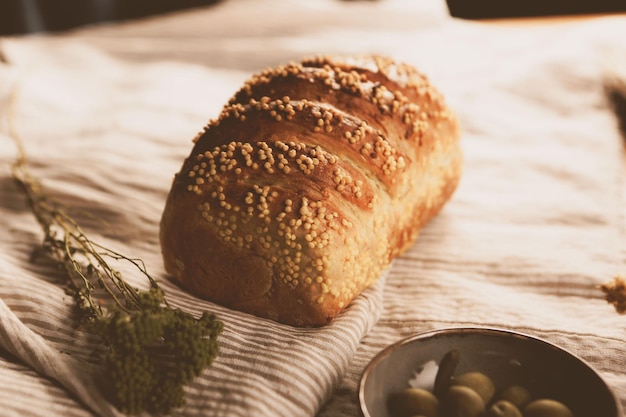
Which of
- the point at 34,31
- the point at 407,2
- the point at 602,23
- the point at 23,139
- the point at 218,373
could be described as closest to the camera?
the point at 218,373

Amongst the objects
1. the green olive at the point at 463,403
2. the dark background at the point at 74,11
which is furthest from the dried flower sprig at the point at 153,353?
the dark background at the point at 74,11

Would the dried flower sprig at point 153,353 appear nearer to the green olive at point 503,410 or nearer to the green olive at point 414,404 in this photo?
the green olive at point 414,404

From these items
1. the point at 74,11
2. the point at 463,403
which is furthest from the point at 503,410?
the point at 74,11

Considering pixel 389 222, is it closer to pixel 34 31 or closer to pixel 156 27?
pixel 156 27

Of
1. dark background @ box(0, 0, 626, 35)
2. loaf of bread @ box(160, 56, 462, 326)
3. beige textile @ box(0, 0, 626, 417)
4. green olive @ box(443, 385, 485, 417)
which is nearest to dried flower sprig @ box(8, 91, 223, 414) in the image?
beige textile @ box(0, 0, 626, 417)

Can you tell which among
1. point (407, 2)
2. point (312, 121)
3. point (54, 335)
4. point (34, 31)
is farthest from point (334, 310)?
point (34, 31)

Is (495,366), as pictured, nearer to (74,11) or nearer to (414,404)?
(414,404)
